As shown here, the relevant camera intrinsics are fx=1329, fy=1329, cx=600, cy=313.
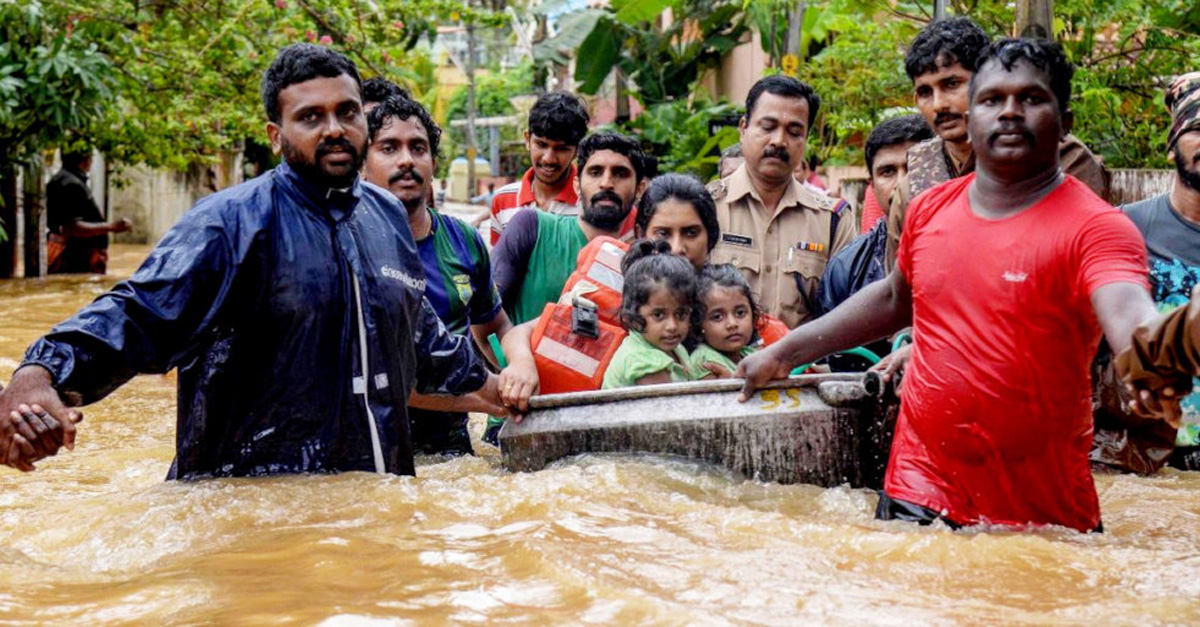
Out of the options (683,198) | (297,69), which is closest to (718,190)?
(683,198)

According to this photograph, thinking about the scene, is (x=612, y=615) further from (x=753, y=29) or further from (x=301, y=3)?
(x=753, y=29)

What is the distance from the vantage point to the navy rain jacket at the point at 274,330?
12.3 ft

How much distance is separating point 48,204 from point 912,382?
1366 cm

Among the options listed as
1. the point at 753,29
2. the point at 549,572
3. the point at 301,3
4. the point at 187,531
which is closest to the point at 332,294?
the point at 187,531

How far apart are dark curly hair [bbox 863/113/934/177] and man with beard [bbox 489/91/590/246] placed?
1.49 meters

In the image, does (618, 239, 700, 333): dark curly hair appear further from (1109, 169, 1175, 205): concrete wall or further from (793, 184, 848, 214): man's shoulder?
(1109, 169, 1175, 205): concrete wall

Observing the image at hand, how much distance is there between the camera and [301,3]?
14.1m

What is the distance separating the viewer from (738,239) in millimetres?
5918

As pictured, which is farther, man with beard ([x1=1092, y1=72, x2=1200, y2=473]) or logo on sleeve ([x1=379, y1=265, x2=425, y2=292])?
man with beard ([x1=1092, y1=72, x2=1200, y2=473])

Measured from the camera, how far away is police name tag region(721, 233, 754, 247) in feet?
19.4

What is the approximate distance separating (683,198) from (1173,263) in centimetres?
187

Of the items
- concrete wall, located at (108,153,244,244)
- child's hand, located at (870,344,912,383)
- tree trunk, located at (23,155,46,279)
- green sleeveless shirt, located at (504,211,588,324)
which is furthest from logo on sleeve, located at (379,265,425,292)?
concrete wall, located at (108,153,244,244)

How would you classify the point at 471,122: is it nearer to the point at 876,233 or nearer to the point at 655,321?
the point at 876,233

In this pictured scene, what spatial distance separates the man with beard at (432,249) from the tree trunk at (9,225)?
10935 millimetres
